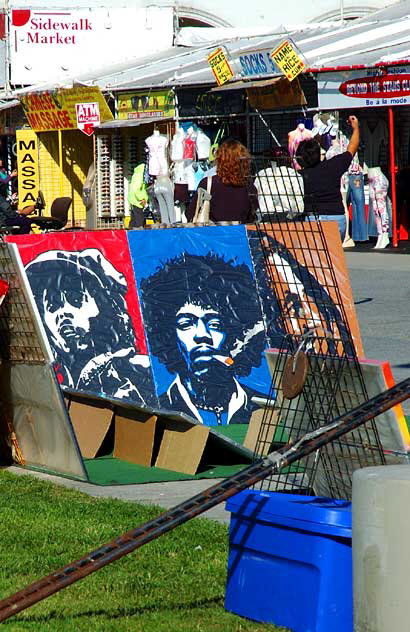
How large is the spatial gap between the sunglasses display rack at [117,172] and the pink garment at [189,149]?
440cm

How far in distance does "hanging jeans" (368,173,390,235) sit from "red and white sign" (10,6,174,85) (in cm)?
1365

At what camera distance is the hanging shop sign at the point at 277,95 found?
23016 millimetres

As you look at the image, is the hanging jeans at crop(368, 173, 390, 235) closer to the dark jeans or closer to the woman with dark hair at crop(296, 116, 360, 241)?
the dark jeans

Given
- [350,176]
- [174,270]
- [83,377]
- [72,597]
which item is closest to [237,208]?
[174,270]

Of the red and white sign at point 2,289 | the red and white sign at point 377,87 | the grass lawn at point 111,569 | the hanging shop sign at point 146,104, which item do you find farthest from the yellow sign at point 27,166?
the grass lawn at point 111,569

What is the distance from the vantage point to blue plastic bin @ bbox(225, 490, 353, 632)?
4.27 m

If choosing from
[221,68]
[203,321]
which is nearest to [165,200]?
[221,68]

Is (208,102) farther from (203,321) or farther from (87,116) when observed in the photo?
(203,321)

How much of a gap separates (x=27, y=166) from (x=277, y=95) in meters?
9.85

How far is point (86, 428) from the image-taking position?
27.0 feet

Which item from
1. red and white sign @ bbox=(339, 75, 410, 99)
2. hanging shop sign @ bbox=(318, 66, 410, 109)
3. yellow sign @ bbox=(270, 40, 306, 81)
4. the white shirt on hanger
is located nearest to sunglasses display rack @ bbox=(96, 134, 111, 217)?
the white shirt on hanger

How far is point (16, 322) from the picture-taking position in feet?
25.1

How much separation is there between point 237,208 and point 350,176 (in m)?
12.4

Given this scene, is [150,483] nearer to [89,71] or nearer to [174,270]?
[174,270]
